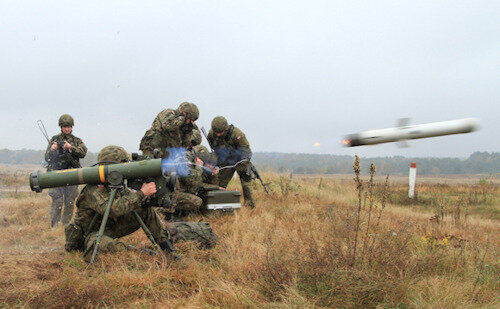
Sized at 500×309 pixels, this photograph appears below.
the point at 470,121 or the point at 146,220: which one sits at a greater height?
the point at 470,121

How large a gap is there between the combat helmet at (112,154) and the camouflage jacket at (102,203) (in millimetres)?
386

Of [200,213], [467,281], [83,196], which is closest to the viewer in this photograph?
[467,281]

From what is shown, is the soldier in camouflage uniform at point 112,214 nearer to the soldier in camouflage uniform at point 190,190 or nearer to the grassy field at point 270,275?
the grassy field at point 270,275

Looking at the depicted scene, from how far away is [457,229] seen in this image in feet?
21.7

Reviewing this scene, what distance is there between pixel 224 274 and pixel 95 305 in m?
1.30

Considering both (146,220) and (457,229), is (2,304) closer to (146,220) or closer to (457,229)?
(146,220)

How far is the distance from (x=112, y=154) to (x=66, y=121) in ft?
10.8

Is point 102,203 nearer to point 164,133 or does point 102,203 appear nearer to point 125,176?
point 125,176

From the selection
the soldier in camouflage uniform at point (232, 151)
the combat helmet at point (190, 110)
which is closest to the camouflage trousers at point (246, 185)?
the soldier in camouflage uniform at point (232, 151)

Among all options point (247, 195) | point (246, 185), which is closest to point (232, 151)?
point (246, 185)

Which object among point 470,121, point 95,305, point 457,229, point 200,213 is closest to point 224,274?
point 95,305

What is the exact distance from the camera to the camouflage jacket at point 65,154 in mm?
6898

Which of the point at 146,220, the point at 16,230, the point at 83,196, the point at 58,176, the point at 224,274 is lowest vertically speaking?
the point at 16,230

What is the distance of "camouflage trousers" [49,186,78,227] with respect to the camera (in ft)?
23.5
